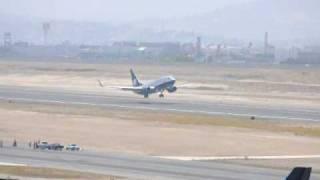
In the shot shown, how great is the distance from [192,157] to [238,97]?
79.5m

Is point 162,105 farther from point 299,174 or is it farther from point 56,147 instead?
point 299,174

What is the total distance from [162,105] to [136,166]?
204ft

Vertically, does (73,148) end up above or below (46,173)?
below

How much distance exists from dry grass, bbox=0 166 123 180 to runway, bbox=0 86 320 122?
52.8 metres

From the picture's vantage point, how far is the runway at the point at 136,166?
6269 centimetres

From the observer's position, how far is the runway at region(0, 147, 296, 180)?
62.7m

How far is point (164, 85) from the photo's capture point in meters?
144

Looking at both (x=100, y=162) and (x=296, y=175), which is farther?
(x=100, y=162)

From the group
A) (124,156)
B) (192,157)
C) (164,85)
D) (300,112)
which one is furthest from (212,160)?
(164,85)

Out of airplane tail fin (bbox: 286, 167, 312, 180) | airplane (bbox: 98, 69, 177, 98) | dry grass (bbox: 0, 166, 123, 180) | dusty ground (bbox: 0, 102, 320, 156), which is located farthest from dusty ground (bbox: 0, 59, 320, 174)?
airplane tail fin (bbox: 286, 167, 312, 180)

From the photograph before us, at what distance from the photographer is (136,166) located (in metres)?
66.6

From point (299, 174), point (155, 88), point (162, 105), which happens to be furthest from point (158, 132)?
point (155, 88)

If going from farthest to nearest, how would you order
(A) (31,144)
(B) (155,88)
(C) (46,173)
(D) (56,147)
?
(B) (155,88)
(A) (31,144)
(D) (56,147)
(C) (46,173)

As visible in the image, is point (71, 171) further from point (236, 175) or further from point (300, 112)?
point (300, 112)
